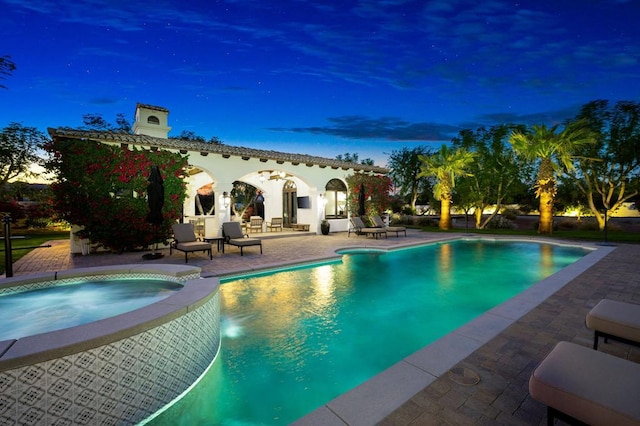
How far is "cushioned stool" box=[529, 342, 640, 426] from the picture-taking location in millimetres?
1792

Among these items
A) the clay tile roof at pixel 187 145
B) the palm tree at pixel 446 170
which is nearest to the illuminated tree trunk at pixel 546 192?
the palm tree at pixel 446 170

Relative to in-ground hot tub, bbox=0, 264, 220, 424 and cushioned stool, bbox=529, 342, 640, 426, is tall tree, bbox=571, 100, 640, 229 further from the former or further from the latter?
in-ground hot tub, bbox=0, 264, 220, 424

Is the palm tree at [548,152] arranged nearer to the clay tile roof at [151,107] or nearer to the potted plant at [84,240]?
the potted plant at [84,240]

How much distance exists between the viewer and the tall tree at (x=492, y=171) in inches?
944

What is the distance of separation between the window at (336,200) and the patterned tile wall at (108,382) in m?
16.0

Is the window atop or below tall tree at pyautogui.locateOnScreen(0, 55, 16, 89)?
below

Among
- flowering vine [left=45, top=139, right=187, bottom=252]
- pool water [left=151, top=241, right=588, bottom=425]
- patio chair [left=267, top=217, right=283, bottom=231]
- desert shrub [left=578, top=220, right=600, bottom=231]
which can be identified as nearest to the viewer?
pool water [left=151, top=241, right=588, bottom=425]

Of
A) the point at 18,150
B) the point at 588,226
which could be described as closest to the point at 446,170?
the point at 588,226

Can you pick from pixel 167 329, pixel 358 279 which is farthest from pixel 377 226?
pixel 167 329

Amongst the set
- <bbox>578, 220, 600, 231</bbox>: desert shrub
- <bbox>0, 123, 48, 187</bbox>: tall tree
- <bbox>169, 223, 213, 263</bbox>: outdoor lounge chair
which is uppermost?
<bbox>0, 123, 48, 187</bbox>: tall tree

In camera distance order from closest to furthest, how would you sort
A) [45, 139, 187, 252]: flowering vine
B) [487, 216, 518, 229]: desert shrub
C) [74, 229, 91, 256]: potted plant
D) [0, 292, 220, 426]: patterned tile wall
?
[0, 292, 220, 426]: patterned tile wall
[45, 139, 187, 252]: flowering vine
[74, 229, 91, 256]: potted plant
[487, 216, 518, 229]: desert shrub

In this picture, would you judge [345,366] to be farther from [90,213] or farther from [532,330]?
[90,213]

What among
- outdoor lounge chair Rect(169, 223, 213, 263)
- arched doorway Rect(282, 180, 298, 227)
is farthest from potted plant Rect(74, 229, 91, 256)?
arched doorway Rect(282, 180, 298, 227)

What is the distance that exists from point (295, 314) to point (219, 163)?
10239mm
